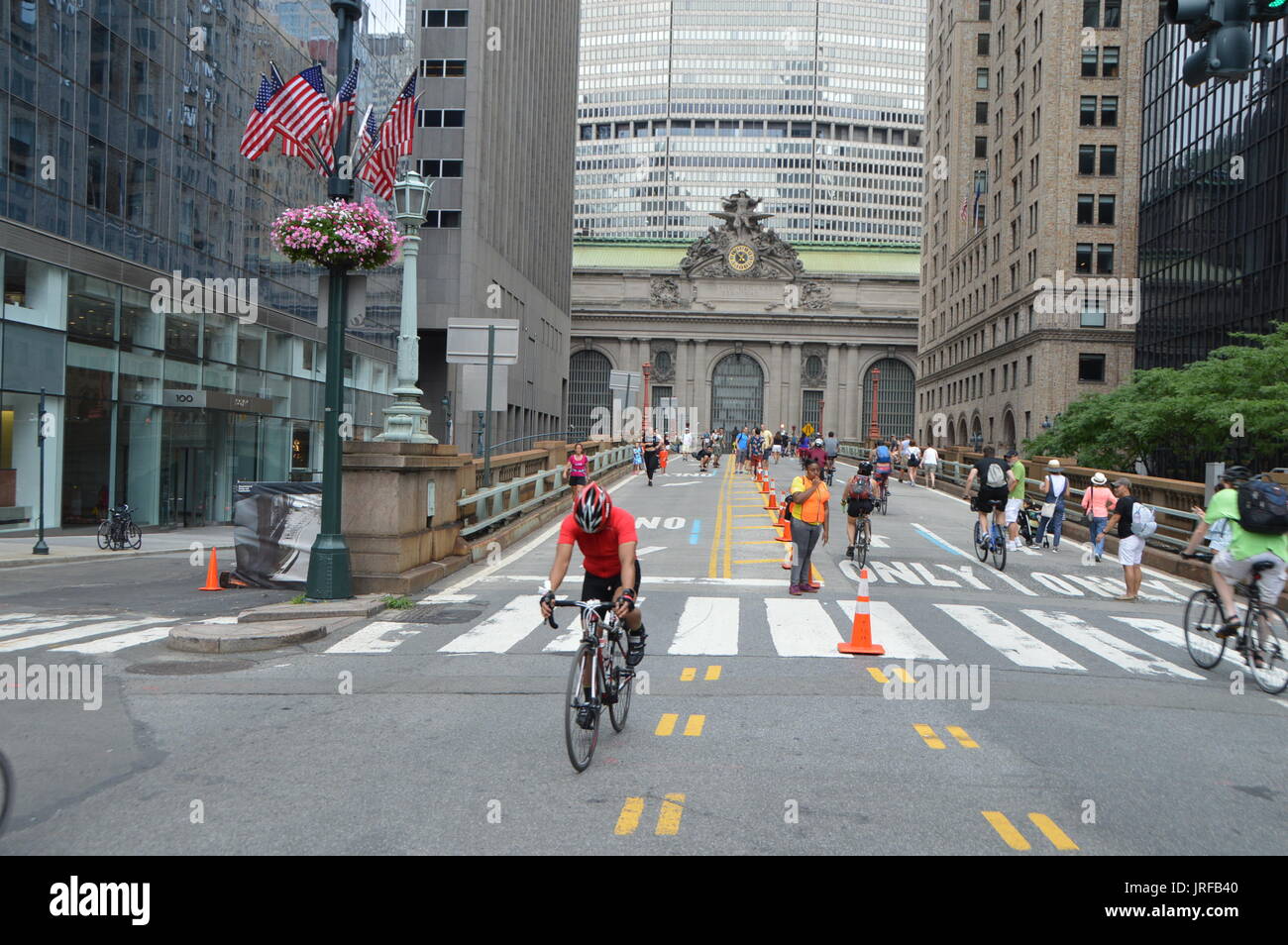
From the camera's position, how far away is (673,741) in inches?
306

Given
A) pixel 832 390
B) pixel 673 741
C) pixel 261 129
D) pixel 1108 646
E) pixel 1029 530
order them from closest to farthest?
pixel 673 741 → pixel 1108 646 → pixel 261 129 → pixel 1029 530 → pixel 832 390

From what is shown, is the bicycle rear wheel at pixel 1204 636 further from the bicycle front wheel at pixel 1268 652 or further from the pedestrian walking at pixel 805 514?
the pedestrian walking at pixel 805 514

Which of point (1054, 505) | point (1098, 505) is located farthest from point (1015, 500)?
point (1098, 505)

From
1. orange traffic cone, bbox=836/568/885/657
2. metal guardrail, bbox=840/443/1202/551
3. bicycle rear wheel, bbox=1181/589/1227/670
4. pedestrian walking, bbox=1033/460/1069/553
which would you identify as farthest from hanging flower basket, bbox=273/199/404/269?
pedestrian walking, bbox=1033/460/1069/553

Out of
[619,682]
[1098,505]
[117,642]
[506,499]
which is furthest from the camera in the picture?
[506,499]

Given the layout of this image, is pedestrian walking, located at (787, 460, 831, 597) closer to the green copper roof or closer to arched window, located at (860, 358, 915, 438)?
arched window, located at (860, 358, 915, 438)

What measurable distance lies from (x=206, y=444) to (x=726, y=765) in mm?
31557

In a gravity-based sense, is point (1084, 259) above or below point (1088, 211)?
below

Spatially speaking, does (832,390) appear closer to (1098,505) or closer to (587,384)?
(587,384)

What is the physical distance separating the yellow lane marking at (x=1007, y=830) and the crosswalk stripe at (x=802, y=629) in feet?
17.3

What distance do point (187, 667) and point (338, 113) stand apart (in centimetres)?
731

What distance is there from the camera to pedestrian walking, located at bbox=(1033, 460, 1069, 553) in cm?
2386

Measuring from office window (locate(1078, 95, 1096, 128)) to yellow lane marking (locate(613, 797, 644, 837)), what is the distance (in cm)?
6198

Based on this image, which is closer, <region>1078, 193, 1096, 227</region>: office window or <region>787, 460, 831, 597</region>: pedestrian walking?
<region>787, 460, 831, 597</region>: pedestrian walking
